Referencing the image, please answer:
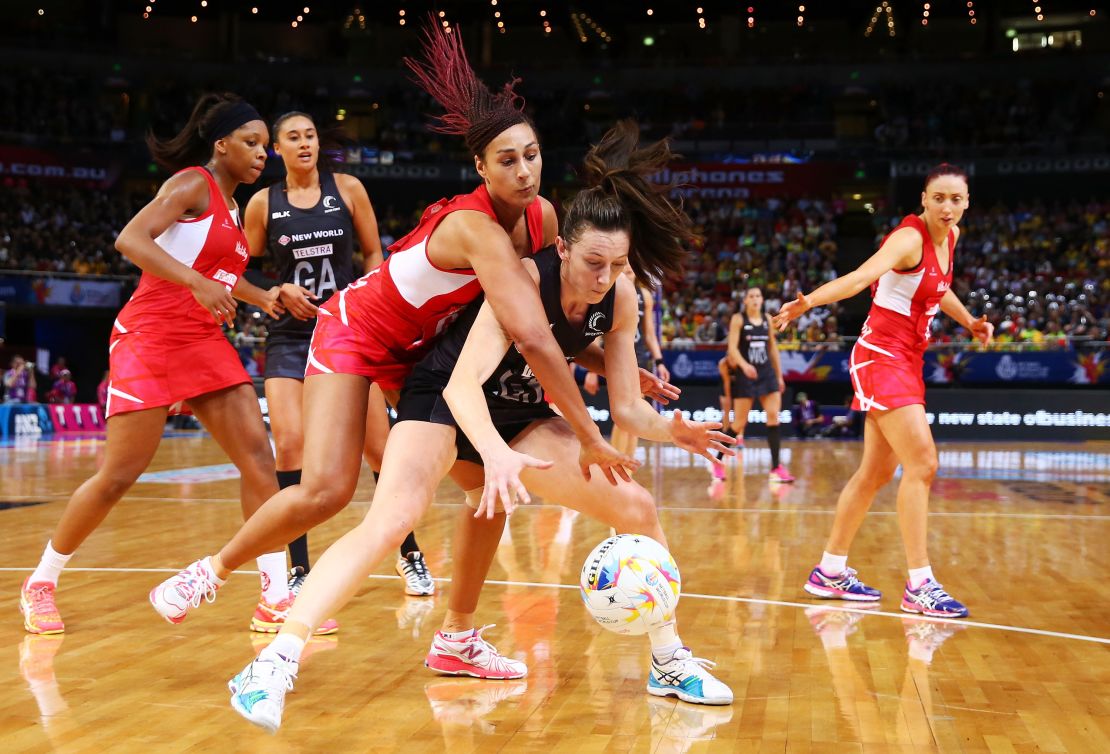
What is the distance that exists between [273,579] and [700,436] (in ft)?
7.59

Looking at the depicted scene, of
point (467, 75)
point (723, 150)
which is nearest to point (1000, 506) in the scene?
point (467, 75)

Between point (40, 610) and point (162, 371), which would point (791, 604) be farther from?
point (40, 610)

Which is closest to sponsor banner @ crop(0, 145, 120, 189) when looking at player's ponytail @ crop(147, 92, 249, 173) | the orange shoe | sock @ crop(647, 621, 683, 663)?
player's ponytail @ crop(147, 92, 249, 173)

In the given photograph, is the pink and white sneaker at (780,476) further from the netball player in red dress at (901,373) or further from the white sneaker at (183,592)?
the white sneaker at (183,592)

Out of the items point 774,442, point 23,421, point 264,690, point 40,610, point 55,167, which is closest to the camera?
point 264,690

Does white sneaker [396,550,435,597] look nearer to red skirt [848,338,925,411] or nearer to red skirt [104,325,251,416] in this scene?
red skirt [104,325,251,416]

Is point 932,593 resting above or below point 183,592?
below

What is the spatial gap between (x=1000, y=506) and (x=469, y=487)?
745cm

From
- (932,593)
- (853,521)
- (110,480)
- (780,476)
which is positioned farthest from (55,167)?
(932,593)

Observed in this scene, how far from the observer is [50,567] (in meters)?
4.93

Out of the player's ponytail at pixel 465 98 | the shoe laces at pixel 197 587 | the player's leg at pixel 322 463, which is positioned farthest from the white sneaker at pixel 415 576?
the player's ponytail at pixel 465 98

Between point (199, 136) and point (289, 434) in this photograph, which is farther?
point (289, 434)

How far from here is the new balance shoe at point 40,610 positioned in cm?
474

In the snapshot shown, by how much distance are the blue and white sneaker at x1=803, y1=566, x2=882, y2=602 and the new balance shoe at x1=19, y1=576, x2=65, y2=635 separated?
3557 mm
